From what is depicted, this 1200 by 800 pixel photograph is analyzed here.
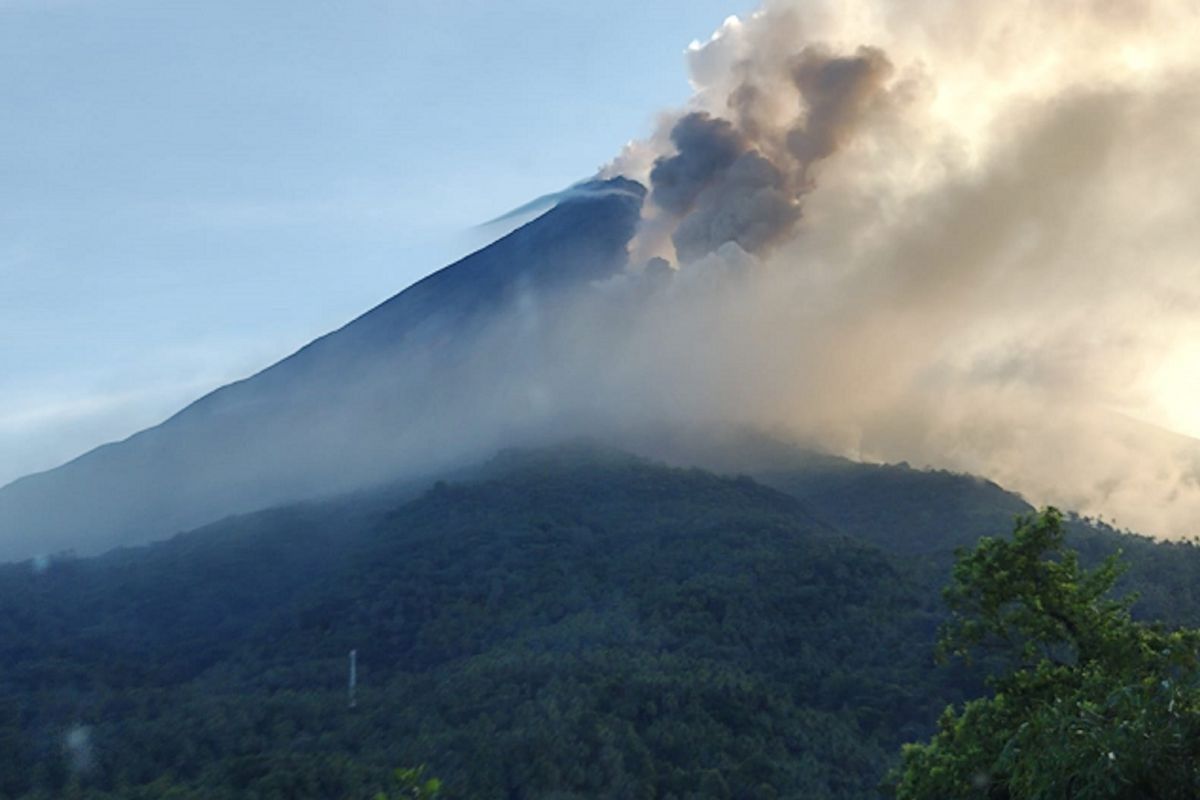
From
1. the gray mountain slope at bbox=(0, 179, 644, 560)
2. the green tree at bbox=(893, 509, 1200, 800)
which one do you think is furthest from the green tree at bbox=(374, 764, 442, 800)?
the gray mountain slope at bbox=(0, 179, 644, 560)

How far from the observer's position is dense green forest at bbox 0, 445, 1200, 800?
52000 mm

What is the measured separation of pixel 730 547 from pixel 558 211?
102871mm

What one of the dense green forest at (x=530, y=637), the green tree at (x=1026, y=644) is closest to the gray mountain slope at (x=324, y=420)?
the dense green forest at (x=530, y=637)

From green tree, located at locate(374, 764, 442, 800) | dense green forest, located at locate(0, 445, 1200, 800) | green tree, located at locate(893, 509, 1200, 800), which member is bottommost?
dense green forest, located at locate(0, 445, 1200, 800)

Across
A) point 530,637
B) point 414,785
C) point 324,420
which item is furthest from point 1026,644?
point 324,420

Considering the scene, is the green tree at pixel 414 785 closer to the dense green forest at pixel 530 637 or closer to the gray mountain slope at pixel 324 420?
the dense green forest at pixel 530 637

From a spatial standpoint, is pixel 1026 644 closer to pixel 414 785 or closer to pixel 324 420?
pixel 414 785

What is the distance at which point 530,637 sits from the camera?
252 feet

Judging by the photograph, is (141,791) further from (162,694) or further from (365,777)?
(162,694)

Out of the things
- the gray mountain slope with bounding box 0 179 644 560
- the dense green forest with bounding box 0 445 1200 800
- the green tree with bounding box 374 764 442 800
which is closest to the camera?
the green tree with bounding box 374 764 442 800

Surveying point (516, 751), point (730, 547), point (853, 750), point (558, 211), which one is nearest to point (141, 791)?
point (516, 751)

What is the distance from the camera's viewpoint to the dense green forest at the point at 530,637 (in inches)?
2047

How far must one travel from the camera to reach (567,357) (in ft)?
518

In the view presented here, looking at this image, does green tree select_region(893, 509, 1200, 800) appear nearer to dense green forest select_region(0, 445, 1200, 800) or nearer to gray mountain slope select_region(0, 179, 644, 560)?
dense green forest select_region(0, 445, 1200, 800)
